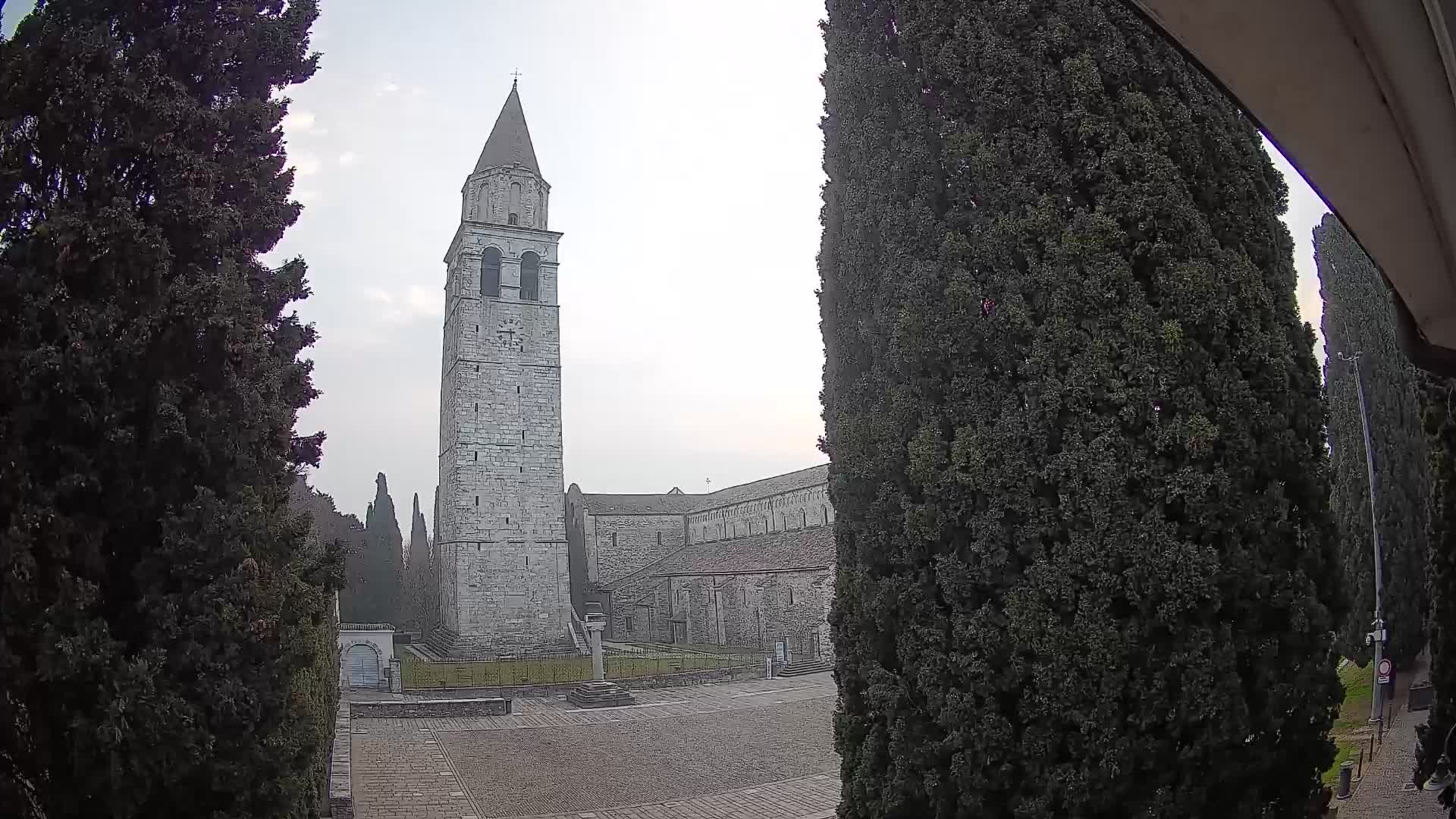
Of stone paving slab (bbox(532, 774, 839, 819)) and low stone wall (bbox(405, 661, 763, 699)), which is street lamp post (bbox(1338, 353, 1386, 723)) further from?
low stone wall (bbox(405, 661, 763, 699))

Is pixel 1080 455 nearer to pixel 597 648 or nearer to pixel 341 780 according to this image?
pixel 341 780

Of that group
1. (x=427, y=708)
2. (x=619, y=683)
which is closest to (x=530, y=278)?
(x=619, y=683)

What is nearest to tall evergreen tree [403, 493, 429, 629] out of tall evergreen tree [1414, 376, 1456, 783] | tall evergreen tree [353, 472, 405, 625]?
tall evergreen tree [353, 472, 405, 625]

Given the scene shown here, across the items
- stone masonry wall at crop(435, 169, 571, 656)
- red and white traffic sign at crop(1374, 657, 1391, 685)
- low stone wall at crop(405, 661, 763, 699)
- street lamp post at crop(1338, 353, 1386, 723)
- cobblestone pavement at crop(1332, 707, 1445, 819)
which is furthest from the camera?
stone masonry wall at crop(435, 169, 571, 656)

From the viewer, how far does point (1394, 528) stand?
17031mm

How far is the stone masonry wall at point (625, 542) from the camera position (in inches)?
1879

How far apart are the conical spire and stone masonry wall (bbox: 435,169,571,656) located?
52.7 inches

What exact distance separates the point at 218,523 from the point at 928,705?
4281 millimetres

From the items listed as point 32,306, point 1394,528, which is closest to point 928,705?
point 32,306

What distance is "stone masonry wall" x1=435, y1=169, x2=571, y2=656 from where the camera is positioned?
33125 mm

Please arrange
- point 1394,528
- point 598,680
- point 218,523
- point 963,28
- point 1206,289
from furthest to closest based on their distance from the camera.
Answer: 1. point 598,680
2. point 1394,528
3. point 963,28
4. point 1206,289
5. point 218,523

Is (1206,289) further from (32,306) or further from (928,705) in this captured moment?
(32,306)

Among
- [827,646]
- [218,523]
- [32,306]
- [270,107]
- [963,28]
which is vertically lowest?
[827,646]

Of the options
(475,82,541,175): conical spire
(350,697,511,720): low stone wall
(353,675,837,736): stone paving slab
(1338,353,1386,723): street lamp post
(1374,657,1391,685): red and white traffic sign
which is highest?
(475,82,541,175): conical spire
